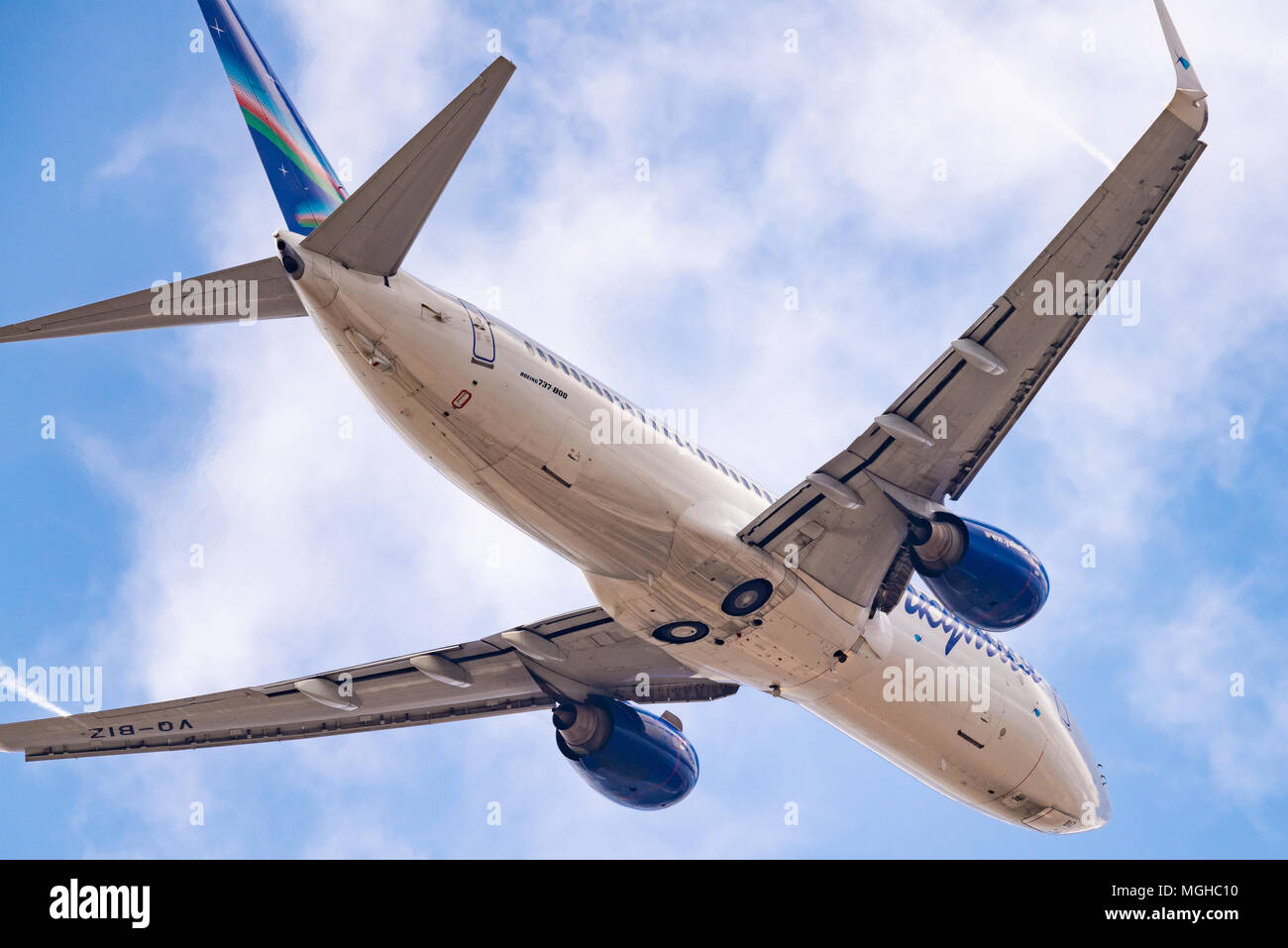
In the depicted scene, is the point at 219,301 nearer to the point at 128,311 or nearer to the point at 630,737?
the point at 128,311

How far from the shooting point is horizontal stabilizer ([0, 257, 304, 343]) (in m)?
17.3

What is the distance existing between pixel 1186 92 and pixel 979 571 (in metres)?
7.60

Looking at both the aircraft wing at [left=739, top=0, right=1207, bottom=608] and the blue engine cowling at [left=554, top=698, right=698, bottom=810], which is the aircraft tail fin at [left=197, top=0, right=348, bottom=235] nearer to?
the aircraft wing at [left=739, top=0, right=1207, bottom=608]

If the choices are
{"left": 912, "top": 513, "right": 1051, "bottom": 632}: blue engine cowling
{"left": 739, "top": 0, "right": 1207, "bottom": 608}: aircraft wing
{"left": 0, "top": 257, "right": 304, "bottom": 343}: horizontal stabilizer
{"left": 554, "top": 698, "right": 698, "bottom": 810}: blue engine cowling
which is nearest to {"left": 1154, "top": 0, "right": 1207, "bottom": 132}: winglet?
{"left": 739, "top": 0, "right": 1207, "bottom": 608}: aircraft wing

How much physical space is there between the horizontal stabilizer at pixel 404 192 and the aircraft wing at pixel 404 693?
9.30 m

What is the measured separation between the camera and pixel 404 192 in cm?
1712

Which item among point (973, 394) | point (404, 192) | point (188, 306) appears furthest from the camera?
point (973, 394)

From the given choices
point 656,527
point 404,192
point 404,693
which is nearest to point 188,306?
point 404,192

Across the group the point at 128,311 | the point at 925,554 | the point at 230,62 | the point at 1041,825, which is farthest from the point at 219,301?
the point at 1041,825

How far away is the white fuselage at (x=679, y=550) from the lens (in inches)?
723

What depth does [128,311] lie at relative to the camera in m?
17.7

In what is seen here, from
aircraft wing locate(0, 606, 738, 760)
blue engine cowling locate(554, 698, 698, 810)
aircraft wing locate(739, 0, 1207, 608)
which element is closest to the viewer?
aircraft wing locate(739, 0, 1207, 608)

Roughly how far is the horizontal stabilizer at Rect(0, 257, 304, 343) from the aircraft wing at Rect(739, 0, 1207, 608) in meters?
7.62

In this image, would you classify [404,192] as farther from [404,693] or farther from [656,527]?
[404,693]
